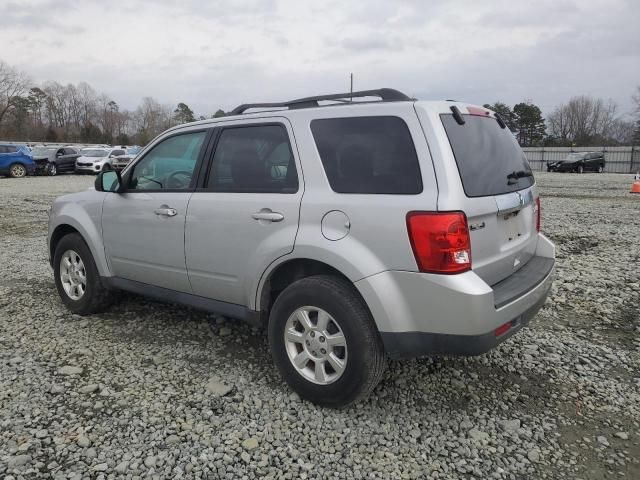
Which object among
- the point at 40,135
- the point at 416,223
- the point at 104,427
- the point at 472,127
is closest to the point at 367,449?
the point at 416,223

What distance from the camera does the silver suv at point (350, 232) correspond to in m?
2.71

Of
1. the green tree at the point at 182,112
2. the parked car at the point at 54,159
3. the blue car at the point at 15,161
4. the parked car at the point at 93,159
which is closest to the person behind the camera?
the blue car at the point at 15,161

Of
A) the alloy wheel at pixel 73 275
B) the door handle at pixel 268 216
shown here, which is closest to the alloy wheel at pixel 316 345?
the door handle at pixel 268 216

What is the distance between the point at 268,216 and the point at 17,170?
87.6 feet

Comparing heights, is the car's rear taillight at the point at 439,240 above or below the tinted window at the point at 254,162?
below

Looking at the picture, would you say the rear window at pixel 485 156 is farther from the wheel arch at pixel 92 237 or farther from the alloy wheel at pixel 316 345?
the wheel arch at pixel 92 237

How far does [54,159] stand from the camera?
91.4 ft

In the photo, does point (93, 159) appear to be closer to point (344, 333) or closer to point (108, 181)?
point (108, 181)

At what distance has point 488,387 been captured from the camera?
135 inches

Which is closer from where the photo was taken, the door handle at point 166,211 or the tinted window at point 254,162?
the tinted window at point 254,162

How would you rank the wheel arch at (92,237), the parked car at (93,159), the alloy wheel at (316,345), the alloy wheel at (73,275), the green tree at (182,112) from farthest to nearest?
the green tree at (182,112)
the parked car at (93,159)
the alloy wheel at (73,275)
the wheel arch at (92,237)
the alloy wheel at (316,345)

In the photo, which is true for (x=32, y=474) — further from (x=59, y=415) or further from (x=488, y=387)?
(x=488, y=387)

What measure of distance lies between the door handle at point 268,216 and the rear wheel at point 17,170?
86.7 ft

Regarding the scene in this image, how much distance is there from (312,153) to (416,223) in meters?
0.89
